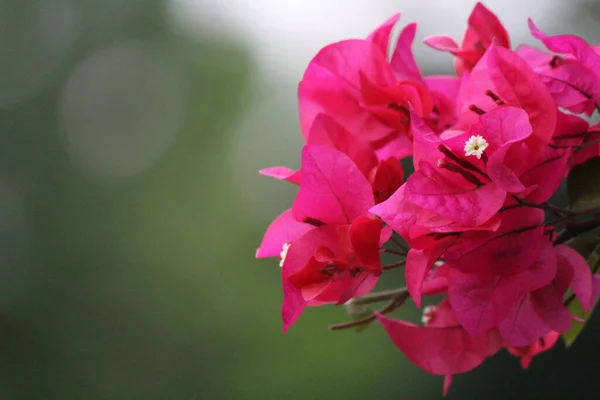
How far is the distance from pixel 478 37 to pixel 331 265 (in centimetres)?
19

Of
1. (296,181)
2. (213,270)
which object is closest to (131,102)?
(213,270)

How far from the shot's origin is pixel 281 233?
395 mm

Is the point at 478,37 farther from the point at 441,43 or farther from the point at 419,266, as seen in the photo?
the point at 419,266

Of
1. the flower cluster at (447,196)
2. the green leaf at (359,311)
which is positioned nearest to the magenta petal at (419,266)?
the flower cluster at (447,196)

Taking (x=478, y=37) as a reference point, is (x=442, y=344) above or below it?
below

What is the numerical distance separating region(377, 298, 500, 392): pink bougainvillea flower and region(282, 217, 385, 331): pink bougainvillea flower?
1.5 inches

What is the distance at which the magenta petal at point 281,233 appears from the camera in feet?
1.29

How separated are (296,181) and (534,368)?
8.04ft

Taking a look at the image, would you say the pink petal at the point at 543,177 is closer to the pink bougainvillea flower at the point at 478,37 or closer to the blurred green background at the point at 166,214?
the pink bougainvillea flower at the point at 478,37

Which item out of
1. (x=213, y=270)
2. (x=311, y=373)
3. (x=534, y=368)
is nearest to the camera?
(x=534, y=368)

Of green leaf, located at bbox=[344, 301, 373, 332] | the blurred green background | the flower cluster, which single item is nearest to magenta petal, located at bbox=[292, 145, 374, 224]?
the flower cluster

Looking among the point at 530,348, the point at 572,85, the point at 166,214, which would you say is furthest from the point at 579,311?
the point at 166,214

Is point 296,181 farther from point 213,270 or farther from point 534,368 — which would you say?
point 213,270

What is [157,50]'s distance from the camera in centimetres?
535
